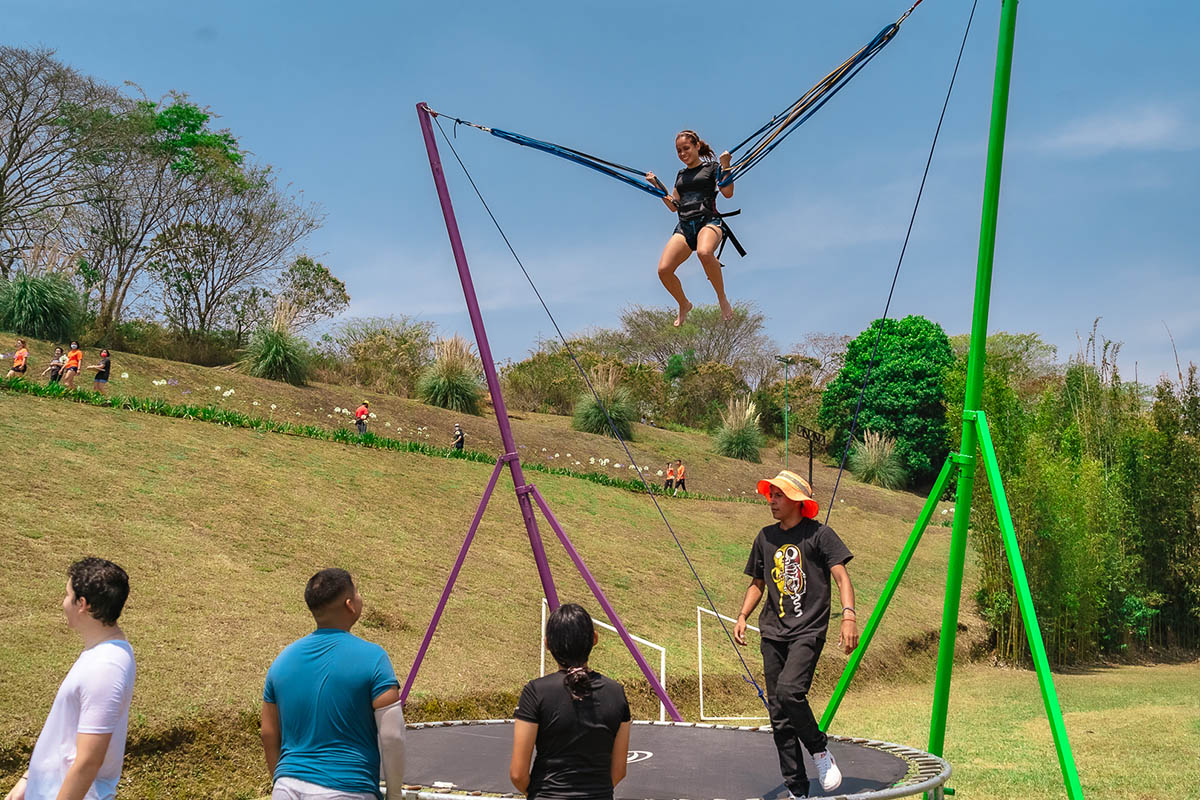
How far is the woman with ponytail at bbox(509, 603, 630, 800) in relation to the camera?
278 cm

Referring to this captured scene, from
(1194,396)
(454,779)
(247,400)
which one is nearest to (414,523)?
(247,400)

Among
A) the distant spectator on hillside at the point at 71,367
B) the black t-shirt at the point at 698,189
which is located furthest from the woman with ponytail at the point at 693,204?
the distant spectator on hillside at the point at 71,367

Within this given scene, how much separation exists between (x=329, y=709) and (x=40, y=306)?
715 inches

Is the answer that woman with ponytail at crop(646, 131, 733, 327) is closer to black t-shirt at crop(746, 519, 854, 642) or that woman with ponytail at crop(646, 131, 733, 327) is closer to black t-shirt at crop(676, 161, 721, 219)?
black t-shirt at crop(676, 161, 721, 219)

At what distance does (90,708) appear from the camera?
2.59m

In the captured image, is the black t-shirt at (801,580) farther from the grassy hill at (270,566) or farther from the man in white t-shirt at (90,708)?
the grassy hill at (270,566)

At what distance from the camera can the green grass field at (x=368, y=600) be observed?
22.3 feet

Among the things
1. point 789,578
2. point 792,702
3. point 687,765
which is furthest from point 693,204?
point 687,765

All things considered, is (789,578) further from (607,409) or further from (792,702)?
(607,409)

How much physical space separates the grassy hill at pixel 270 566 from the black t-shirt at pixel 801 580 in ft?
13.3

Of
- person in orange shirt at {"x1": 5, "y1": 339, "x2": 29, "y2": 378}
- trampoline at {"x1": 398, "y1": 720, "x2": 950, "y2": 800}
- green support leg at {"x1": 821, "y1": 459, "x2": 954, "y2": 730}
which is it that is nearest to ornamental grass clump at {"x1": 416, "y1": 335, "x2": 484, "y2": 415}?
person in orange shirt at {"x1": 5, "y1": 339, "x2": 29, "y2": 378}

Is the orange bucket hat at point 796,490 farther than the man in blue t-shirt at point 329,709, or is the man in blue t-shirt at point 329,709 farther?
the orange bucket hat at point 796,490

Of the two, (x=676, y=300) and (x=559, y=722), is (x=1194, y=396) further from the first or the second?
(x=559, y=722)

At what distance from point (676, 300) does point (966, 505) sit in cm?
189
